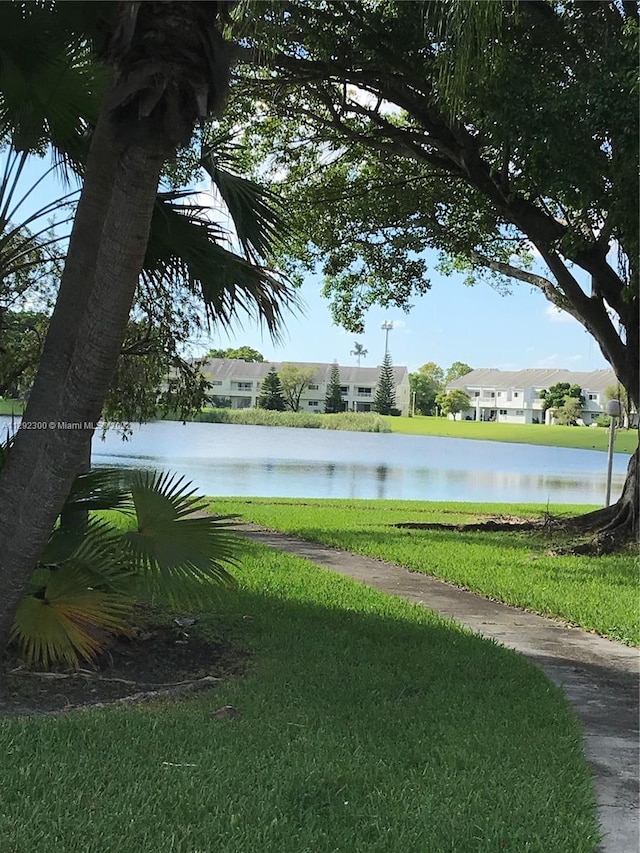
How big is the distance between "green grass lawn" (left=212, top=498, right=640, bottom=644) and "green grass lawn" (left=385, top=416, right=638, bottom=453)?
4579 cm

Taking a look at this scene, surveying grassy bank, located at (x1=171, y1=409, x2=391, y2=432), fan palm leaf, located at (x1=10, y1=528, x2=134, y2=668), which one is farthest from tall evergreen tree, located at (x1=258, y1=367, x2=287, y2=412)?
fan palm leaf, located at (x1=10, y1=528, x2=134, y2=668)

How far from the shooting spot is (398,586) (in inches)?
342

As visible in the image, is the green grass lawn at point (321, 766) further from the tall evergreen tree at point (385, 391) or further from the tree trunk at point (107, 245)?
the tall evergreen tree at point (385, 391)

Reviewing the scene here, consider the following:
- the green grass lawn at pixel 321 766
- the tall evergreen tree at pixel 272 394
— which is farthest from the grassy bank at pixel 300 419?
the green grass lawn at pixel 321 766

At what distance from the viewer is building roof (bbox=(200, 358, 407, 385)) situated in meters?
Result: 63.3

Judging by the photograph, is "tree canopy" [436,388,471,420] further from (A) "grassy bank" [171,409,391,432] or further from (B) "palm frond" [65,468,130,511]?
(B) "palm frond" [65,468,130,511]

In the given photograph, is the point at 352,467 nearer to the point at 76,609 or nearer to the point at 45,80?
the point at 76,609

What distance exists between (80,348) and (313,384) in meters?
64.9

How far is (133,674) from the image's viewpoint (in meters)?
5.21

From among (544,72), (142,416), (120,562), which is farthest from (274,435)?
(120,562)

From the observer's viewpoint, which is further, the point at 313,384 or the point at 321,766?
the point at 313,384

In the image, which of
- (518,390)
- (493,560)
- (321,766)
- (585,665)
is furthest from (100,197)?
(518,390)

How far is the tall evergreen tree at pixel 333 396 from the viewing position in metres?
71.7

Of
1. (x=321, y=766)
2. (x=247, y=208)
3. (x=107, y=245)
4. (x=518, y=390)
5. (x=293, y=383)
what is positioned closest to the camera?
(x=321, y=766)
